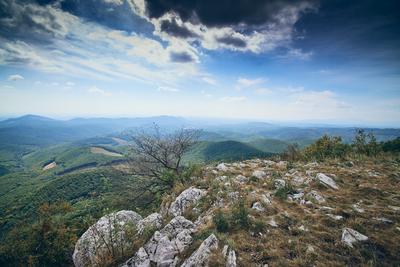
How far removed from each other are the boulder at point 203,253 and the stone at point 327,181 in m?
7.31

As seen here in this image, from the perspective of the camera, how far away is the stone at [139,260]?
6.58 meters

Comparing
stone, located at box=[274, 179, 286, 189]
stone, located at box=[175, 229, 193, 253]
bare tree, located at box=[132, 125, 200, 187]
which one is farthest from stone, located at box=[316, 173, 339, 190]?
bare tree, located at box=[132, 125, 200, 187]

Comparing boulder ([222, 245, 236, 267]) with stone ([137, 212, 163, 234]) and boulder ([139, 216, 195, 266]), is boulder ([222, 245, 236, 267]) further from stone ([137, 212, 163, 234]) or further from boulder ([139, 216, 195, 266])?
stone ([137, 212, 163, 234])

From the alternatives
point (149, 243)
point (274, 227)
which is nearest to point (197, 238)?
point (149, 243)

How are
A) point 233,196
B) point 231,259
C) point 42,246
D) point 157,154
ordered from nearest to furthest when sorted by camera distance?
point 231,259, point 233,196, point 42,246, point 157,154

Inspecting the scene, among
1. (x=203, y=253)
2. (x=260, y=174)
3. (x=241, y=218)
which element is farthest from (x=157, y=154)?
(x=203, y=253)

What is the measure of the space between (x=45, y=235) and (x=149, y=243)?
29.5ft

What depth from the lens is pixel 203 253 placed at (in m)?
6.11

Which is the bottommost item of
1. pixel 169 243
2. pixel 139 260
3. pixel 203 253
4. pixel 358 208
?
pixel 139 260

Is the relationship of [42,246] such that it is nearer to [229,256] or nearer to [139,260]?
[139,260]

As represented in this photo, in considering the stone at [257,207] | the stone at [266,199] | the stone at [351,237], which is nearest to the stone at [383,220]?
the stone at [351,237]

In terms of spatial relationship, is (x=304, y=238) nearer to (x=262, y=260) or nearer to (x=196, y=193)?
(x=262, y=260)

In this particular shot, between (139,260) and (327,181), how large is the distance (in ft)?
32.6

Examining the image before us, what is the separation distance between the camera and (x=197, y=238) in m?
7.14
